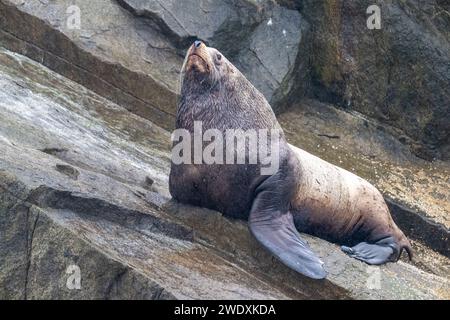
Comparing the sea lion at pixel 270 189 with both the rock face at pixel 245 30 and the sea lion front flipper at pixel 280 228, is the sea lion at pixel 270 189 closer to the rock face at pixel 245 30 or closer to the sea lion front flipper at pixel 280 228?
the sea lion front flipper at pixel 280 228

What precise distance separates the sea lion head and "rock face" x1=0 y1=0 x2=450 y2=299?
35.4 inches

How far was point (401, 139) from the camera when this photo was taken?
9.77m

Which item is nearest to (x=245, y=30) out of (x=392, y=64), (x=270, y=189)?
(x=392, y=64)

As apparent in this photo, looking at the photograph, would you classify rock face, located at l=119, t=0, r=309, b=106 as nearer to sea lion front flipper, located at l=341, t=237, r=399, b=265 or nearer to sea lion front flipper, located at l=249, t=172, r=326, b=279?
sea lion front flipper, located at l=341, t=237, r=399, b=265

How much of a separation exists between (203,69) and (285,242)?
1.48 meters

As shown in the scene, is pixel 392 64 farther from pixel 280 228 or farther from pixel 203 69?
pixel 280 228

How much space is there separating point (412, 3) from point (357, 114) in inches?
53.3

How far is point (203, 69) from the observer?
6.62 m

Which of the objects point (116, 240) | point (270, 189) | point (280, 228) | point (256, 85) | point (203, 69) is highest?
point (203, 69)

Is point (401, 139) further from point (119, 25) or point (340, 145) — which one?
point (119, 25)

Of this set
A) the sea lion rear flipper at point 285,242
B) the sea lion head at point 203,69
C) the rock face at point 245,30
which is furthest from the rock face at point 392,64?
the sea lion rear flipper at point 285,242

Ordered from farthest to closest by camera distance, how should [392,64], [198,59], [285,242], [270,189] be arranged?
[392,64] → [198,59] → [270,189] → [285,242]

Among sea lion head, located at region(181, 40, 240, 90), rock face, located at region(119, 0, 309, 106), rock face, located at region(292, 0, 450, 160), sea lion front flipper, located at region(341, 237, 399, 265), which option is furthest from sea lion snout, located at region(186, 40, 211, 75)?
rock face, located at region(292, 0, 450, 160)
